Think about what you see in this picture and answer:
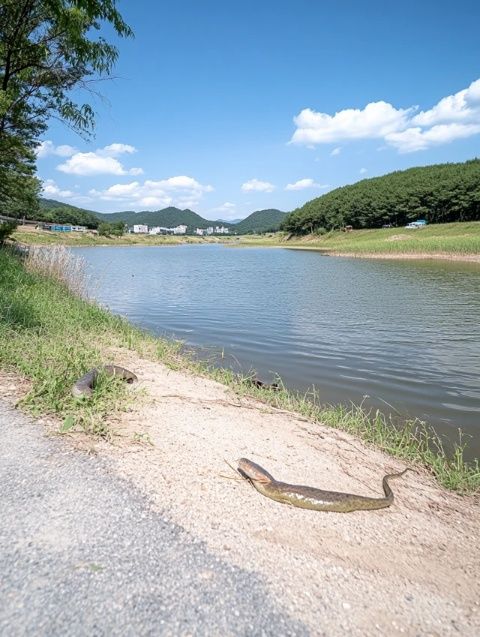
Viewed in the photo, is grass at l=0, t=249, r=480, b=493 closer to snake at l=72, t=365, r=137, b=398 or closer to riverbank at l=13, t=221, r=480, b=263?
snake at l=72, t=365, r=137, b=398

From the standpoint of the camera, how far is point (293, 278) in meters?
30.8

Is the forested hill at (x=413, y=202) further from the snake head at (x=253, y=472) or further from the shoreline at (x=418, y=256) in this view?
the snake head at (x=253, y=472)

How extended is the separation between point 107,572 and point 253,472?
1667 millimetres

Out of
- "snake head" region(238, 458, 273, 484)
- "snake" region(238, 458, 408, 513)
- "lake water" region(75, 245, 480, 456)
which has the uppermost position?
"snake head" region(238, 458, 273, 484)

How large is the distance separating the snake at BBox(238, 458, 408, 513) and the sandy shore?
0.23ft

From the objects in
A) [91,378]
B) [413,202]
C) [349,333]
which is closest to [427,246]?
[349,333]

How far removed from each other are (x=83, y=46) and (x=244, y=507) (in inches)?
429

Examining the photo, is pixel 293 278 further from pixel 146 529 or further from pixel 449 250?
pixel 146 529

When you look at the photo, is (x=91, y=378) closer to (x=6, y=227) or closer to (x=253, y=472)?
(x=253, y=472)

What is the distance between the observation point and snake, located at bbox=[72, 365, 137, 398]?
4.73m

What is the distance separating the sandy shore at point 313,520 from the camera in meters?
2.40

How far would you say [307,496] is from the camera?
348 centimetres

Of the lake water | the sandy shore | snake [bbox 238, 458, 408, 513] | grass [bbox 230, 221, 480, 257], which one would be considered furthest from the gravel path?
grass [bbox 230, 221, 480, 257]

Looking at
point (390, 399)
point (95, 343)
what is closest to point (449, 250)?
point (390, 399)
